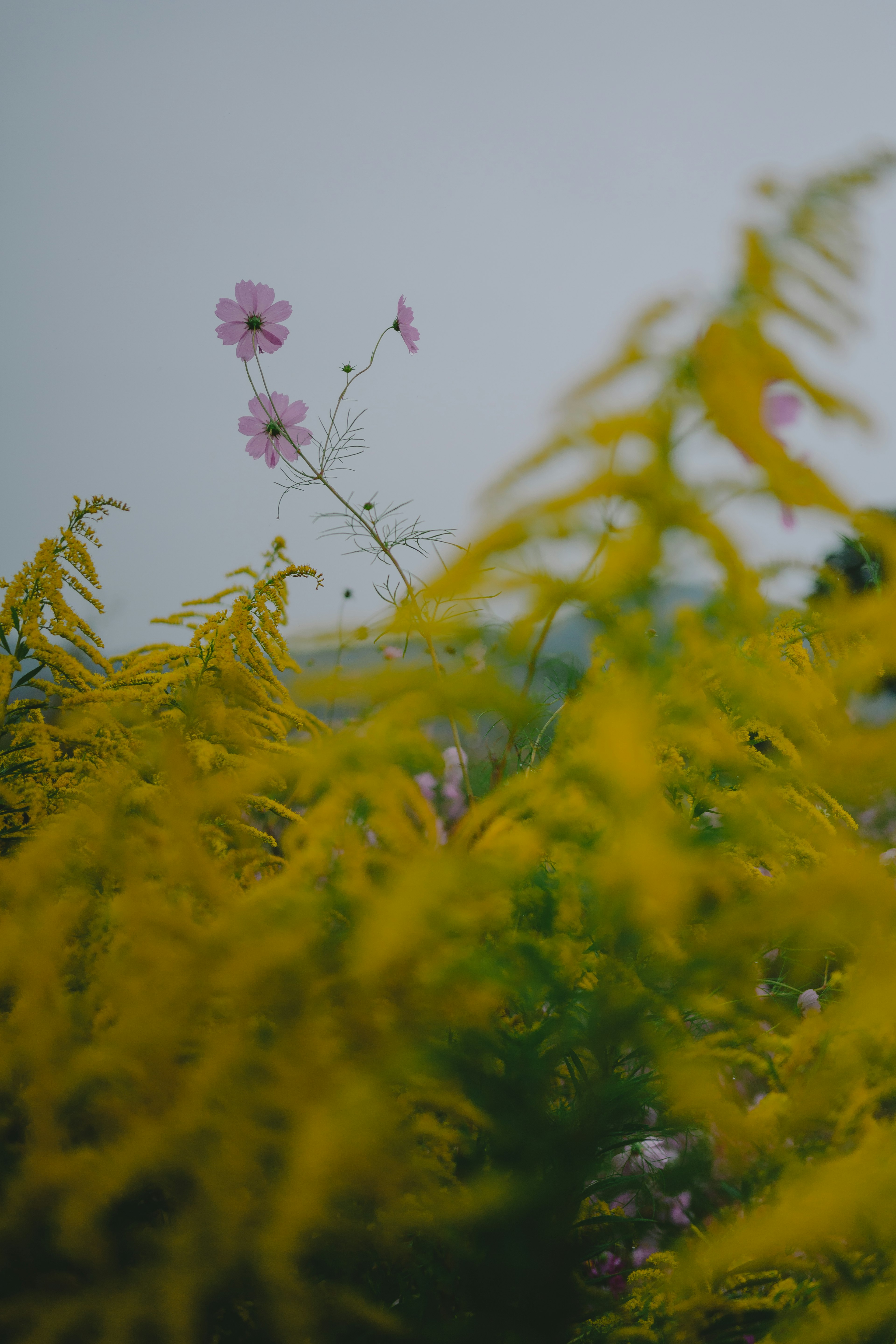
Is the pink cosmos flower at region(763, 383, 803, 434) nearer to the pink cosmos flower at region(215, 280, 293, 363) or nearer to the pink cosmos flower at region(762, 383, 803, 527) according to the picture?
the pink cosmos flower at region(762, 383, 803, 527)

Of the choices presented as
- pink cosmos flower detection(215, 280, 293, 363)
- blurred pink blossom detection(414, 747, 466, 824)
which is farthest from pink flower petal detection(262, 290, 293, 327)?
blurred pink blossom detection(414, 747, 466, 824)

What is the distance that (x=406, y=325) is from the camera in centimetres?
104

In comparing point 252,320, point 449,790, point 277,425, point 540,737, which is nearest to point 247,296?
point 252,320

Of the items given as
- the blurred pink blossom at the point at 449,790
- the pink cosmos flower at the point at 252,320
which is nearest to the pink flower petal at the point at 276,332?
the pink cosmos flower at the point at 252,320

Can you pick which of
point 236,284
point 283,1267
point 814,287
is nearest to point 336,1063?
point 283,1267

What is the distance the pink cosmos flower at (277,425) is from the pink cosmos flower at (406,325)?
180 millimetres

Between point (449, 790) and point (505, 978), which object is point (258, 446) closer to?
point (449, 790)

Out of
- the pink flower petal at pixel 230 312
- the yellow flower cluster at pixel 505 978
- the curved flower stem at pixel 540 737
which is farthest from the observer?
the pink flower petal at pixel 230 312

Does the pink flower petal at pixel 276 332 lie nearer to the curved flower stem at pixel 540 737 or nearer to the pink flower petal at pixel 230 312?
the pink flower petal at pixel 230 312

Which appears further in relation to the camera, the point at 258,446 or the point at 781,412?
the point at 258,446

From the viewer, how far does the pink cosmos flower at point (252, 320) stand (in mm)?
1020

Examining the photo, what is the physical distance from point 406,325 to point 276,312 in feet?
0.63

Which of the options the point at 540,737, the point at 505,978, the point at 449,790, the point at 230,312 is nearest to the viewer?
the point at 505,978

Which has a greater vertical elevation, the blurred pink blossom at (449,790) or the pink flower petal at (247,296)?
the pink flower petal at (247,296)
